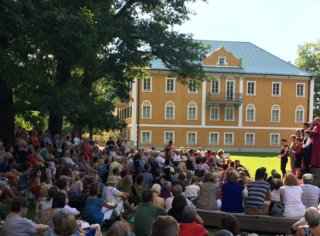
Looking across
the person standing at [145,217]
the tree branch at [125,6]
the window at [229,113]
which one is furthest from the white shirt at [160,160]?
the window at [229,113]

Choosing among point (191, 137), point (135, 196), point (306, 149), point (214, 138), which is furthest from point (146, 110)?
point (135, 196)

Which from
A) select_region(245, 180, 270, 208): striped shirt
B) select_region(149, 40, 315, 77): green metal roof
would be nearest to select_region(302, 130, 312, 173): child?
select_region(245, 180, 270, 208): striped shirt

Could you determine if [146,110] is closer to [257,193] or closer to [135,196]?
[135,196]

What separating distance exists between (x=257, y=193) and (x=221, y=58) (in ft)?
178

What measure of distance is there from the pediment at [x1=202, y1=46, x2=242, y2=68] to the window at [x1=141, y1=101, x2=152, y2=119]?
8830 mm

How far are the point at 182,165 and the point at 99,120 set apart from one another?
428 centimetres

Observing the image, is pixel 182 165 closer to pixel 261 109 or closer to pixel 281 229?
pixel 281 229

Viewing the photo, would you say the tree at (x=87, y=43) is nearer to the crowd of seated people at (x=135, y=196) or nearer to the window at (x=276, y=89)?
the crowd of seated people at (x=135, y=196)

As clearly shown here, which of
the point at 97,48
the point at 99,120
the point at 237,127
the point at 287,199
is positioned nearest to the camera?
the point at 287,199

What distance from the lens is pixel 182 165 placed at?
19188 mm

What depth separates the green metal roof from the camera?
63406mm

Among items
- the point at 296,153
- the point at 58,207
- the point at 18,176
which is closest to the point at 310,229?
the point at 58,207

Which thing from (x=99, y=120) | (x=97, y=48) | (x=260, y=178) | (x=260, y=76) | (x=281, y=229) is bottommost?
(x=281, y=229)

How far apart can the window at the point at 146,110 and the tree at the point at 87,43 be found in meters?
30.4
